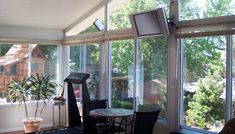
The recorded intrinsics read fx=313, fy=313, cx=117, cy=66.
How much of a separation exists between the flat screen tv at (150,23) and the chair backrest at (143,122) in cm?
118

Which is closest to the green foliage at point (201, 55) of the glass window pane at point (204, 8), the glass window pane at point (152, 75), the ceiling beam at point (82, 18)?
the glass window pane at point (204, 8)

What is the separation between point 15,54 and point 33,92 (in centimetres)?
92

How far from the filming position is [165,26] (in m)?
4.46

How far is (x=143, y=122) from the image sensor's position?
4.24 meters

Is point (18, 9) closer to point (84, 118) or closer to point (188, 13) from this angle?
point (84, 118)

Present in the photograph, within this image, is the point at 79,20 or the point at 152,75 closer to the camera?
the point at 152,75

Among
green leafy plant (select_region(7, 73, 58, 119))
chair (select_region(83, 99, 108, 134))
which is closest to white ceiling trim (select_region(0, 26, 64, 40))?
green leafy plant (select_region(7, 73, 58, 119))

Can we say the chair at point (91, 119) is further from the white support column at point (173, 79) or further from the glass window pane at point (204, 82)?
the glass window pane at point (204, 82)

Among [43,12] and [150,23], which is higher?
[43,12]

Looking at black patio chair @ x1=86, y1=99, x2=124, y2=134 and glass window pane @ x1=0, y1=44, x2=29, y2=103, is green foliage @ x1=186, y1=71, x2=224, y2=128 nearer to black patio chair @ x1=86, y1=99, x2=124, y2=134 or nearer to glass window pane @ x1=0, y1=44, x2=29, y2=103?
black patio chair @ x1=86, y1=99, x2=124, y2=134

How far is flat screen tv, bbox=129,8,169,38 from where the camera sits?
4.46m

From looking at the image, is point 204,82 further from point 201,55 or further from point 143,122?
point 143,122

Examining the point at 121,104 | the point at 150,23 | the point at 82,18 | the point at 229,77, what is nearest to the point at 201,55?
the point at 229,77

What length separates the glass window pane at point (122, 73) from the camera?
219 inches
